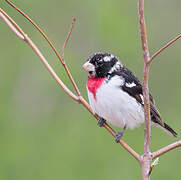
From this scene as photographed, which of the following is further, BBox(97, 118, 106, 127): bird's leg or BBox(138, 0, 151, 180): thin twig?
BBox(97, 118, 106, 127): bird's leg

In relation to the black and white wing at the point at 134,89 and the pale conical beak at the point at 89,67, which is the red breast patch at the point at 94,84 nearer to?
the pale conical beak at the point at 89,67

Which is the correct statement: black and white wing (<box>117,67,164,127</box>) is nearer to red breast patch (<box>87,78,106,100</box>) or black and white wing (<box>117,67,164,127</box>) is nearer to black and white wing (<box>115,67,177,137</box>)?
black and white wing (<box>115,67,177,137</box>)

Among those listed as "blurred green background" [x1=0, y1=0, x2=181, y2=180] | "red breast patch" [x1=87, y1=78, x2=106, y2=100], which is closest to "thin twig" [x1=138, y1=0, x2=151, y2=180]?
"red breast patch" [x1=87, y1=78, x2=106, y2=100]

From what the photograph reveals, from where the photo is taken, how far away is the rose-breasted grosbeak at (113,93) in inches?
169

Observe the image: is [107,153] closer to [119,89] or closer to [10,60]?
[10,60]

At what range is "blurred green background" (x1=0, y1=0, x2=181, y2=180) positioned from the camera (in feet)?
22.0

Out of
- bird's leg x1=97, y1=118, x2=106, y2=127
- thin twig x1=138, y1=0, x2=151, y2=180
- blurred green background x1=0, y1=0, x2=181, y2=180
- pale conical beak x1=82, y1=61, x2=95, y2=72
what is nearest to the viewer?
thin twig x1=138, y1=0, x2=151, y2=180

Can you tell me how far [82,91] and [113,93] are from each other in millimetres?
2633

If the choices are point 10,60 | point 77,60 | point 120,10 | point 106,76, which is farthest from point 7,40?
point 106,76

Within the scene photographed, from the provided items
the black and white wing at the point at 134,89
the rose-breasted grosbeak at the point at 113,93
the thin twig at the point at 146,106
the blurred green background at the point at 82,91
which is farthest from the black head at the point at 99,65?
the blurred green background at the point at 82,91

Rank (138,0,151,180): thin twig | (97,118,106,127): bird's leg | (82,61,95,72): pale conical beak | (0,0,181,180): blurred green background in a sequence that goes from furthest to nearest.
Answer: (0,0,181,180): blurred green background < (97,118,106,127): bird's leg < (82,61,95,72): pale conical beak < (138,0,151,180): thin twig

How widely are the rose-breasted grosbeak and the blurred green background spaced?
7.38ft

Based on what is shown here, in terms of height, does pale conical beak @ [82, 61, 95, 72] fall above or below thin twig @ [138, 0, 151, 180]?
above

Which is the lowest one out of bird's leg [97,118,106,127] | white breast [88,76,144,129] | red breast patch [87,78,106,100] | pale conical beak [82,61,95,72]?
bird's leg [97,118,106,127]
